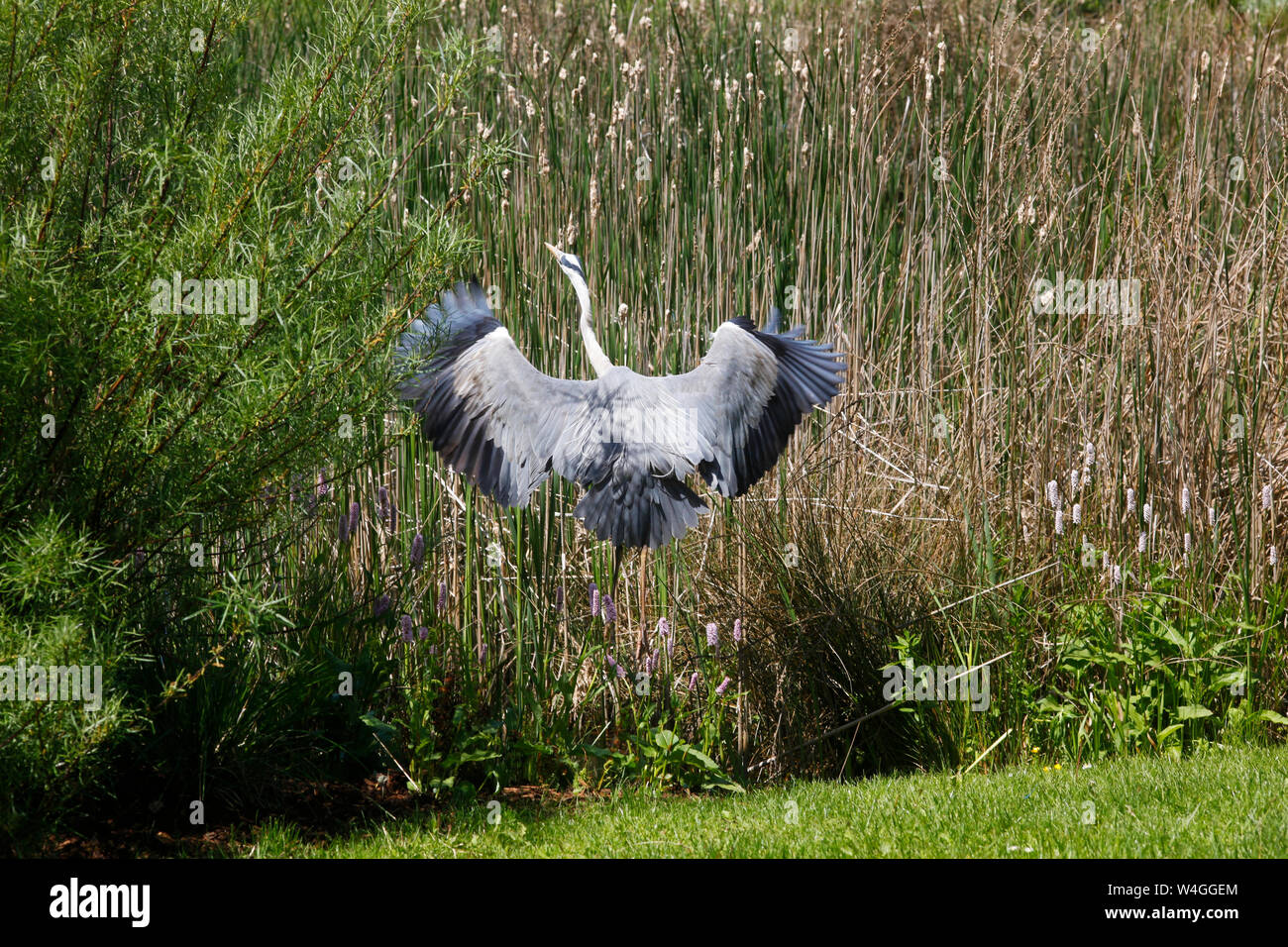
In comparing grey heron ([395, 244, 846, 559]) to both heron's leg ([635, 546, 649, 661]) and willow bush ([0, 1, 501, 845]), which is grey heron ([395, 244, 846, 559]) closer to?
willow bush ([0, 1, 501, 845])

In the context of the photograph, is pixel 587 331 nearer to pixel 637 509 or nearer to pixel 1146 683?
pixel 637 509

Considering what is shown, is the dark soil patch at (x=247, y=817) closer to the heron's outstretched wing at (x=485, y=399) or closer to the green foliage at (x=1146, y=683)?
the heron's outstretched wing at (x=485, y=399)

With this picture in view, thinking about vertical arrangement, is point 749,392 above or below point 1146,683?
above

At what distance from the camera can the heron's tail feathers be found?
325 cm

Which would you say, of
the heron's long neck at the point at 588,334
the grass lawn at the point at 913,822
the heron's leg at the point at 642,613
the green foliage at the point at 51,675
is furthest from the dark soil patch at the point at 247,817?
the heron's long neck at the point at 588,334

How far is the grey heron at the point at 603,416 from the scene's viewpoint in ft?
10.7

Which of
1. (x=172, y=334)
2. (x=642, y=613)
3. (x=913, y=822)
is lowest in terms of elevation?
(x=913, y=822)

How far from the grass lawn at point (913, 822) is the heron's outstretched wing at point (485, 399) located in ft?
3.28

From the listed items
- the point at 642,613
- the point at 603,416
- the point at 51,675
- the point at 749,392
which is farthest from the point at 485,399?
the point at 51,675

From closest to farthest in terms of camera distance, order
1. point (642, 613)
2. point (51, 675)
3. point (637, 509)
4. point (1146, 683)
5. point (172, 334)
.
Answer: point (51, 675) → point (172, 334) → point (637, 509) → point (642, 613) → point (1146, 683)

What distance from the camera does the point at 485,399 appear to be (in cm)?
341

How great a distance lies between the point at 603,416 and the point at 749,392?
0.49m

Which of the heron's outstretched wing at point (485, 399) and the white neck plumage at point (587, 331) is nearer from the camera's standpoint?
the white neck plumage at point (587, 331)

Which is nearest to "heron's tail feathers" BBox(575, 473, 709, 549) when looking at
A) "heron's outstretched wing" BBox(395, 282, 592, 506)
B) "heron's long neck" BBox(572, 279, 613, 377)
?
"heron's outstretched wing" BBox(395, 282, 592, 506)
